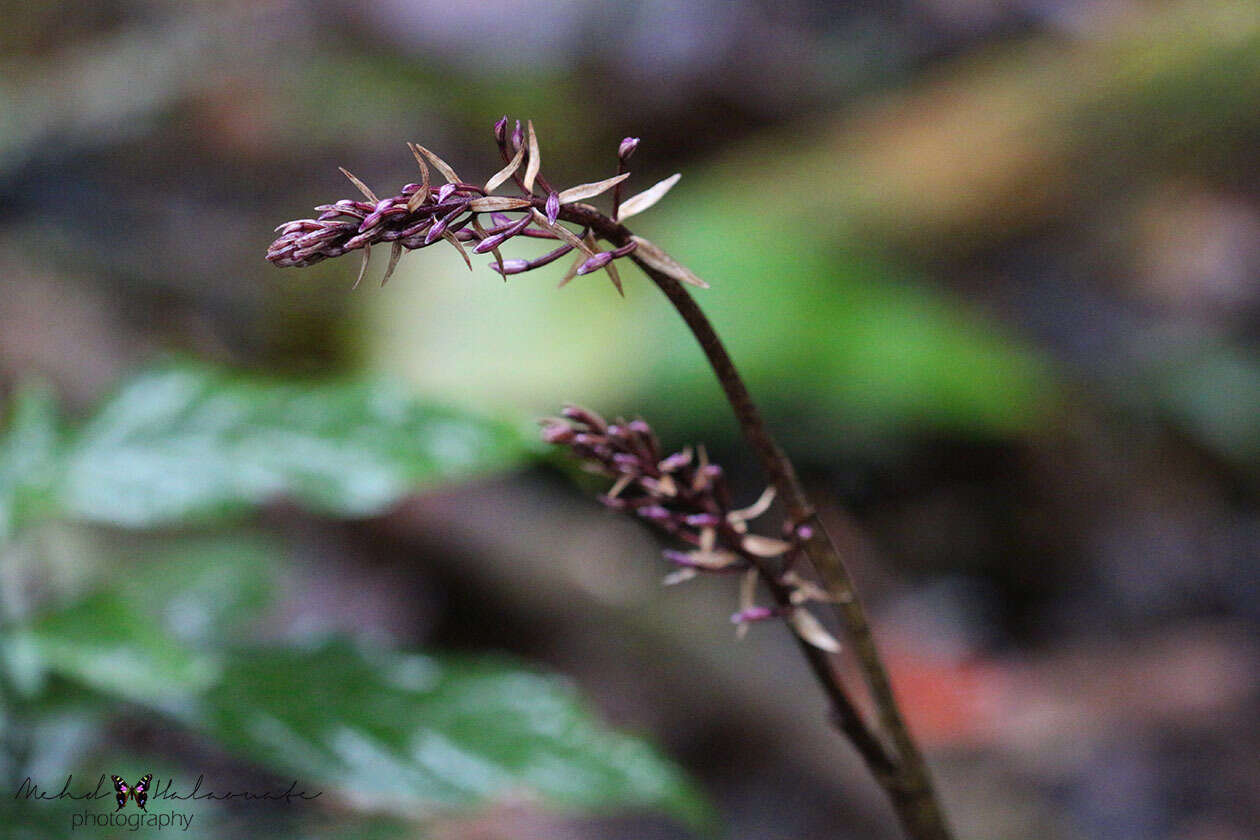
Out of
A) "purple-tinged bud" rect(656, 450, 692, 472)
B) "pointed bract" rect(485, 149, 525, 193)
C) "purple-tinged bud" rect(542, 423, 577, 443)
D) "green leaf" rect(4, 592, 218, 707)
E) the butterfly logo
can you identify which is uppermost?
"pointed bract" rect(485, 149, 525, 193)

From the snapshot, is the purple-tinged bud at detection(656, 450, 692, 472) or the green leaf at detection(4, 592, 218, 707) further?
the green leaf at detection(4, 592, 218, 707)

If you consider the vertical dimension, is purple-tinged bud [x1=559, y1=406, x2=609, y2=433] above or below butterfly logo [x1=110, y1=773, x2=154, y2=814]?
above

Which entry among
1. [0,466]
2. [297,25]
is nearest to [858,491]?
[0,466]

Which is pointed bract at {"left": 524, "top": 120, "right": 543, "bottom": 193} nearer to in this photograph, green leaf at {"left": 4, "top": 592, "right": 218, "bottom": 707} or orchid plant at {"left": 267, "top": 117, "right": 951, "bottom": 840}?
orchid plant at {"left": 267, "top": 117, "right": 951, "bottom": 840}

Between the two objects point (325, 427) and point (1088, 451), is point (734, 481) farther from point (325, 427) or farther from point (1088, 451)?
point (325, 427)

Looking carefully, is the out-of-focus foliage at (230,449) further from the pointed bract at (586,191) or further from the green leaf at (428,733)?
the pointed bract at (586,191)

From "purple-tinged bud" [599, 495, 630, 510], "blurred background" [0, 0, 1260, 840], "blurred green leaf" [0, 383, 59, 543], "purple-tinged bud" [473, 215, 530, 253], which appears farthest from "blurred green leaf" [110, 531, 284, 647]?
"purple-tinged bud" [473, 215, 530, 253]

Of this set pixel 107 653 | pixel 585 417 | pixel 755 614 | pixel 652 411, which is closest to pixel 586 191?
pixel 585 417
